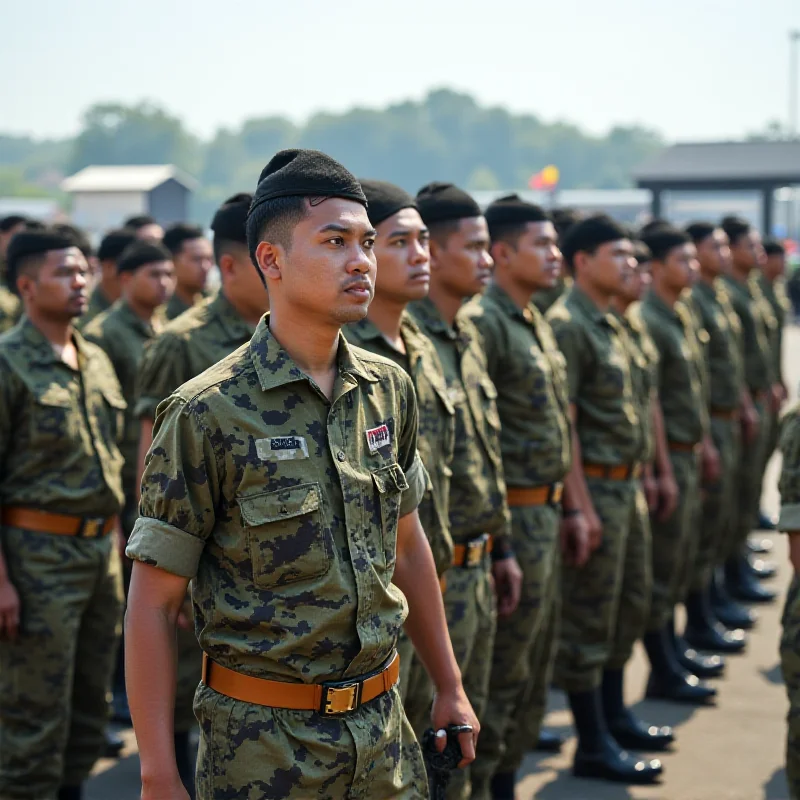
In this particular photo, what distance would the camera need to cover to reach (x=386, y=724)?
2.94 meters

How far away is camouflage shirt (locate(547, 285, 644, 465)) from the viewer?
238 inches

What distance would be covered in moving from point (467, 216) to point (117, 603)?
6.28ft

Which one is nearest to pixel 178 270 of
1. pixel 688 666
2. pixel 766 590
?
pixel 688 666

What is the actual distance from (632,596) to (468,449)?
214cm

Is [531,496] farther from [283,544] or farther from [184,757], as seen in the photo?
[283,544]

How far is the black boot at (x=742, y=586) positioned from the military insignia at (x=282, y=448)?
6900 millimetres

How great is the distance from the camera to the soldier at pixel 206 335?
5.00 m

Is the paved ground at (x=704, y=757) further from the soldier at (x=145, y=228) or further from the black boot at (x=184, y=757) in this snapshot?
the soldier at (x=145, y=228)

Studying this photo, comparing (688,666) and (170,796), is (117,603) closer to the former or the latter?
(170,796)

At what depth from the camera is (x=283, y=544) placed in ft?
9.11

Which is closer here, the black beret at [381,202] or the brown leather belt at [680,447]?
the black beret at [381,202]

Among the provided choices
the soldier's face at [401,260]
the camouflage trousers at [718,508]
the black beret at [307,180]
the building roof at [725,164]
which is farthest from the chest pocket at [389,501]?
the building roof at [725,164]

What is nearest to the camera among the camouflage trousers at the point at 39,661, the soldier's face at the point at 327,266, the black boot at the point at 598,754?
the soldier's face at the point at 327,266

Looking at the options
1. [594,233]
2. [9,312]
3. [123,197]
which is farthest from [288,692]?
[123,197]
